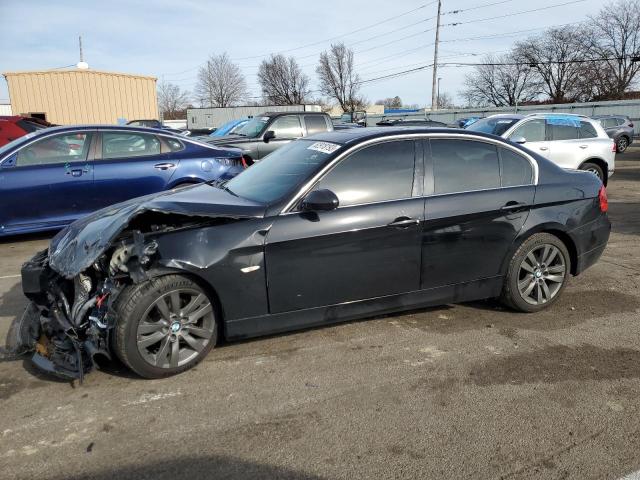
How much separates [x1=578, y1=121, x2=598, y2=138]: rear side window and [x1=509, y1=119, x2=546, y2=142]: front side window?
1004mm

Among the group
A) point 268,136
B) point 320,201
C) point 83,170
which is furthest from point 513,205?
point 268,136

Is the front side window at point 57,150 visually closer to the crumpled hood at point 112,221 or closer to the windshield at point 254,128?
the crumpled hood at point 112,221

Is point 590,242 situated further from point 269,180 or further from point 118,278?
point 118,278

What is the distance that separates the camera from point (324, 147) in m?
4.07

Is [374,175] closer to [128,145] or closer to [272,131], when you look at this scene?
[128,145]

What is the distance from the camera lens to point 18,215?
259 inches

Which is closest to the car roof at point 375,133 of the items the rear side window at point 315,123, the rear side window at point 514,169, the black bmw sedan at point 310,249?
the black bmw sedan at point 310,249

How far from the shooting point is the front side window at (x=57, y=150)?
6.70m

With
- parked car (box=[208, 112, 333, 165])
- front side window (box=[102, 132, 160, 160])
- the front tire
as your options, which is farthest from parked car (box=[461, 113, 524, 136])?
the front tire

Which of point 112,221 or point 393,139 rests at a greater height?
point 393,139

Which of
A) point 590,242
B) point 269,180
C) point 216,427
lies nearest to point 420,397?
point 216,427

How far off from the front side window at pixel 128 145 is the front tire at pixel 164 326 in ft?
14.7

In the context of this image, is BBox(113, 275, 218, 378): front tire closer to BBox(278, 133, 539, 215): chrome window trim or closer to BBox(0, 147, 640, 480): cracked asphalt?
BBox(0, 147, 640, 480): cracked asphalt

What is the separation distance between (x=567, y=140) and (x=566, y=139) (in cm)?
3
